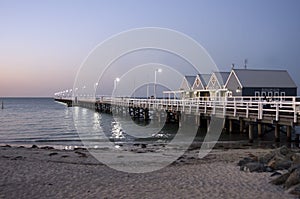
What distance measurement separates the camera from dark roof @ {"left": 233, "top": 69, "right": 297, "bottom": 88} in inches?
1420

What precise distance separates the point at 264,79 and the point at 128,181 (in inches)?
1209

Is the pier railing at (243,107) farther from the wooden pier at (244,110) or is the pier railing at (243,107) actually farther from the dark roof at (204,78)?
the dark roof at (204,78)

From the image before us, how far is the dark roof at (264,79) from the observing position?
36062 millimetres

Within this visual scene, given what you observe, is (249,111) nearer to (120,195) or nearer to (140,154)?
(140,154)

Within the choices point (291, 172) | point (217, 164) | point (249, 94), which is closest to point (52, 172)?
point (217, 164)

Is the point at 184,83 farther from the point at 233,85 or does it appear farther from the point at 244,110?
the point at 244,110

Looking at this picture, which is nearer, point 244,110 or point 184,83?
point 244,110

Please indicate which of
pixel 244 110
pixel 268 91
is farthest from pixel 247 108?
pixel 268 91

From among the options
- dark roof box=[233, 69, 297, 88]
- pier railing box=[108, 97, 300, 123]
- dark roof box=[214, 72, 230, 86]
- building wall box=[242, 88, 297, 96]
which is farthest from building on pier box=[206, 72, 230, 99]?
pier railing box=[108, 97, 300, 123]

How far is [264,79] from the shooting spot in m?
37.2

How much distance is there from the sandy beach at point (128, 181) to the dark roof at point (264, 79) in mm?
24338

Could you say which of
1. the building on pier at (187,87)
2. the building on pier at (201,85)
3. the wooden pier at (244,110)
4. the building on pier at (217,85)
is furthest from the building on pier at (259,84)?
the building on pier at (187,87)

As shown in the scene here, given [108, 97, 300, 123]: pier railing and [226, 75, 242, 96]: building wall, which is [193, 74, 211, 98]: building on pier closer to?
[226, 75, 242, 96]: building wall

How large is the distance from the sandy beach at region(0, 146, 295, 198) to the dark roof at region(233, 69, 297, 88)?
2434 centimetres
